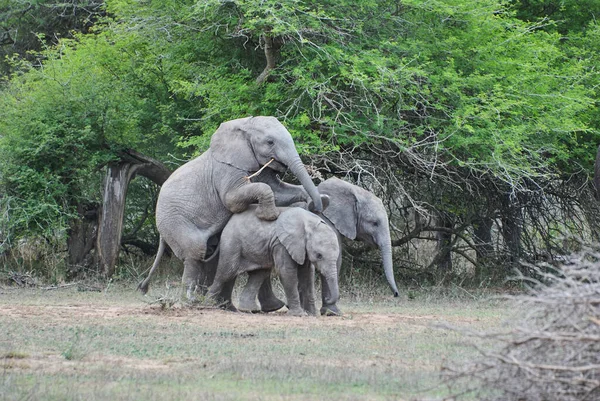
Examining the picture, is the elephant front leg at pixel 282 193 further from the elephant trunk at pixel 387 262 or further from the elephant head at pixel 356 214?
the elephant trunk at pixel 387 262

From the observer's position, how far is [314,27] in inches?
707

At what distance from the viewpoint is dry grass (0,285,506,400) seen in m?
7.58

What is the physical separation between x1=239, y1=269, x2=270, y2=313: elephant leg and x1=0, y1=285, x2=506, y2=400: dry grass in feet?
1.53

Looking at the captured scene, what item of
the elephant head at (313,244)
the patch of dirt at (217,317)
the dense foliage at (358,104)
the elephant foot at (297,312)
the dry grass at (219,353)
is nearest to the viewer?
the dry grass at (219,353)

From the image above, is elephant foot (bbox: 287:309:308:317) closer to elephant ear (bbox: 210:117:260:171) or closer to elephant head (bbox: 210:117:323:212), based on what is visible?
elephant head (bbox: 210:117:323:212)

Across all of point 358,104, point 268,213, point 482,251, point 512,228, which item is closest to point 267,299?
point 268,213

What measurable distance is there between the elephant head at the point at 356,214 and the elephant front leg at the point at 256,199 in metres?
1.02

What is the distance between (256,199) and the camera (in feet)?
44.0

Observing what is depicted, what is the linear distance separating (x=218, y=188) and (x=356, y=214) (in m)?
1.85

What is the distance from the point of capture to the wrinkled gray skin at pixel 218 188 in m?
13.7

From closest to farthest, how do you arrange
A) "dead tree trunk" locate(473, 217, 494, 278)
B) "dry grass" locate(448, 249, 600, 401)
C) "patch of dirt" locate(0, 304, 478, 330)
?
"dry grass" locate(448, 249, 600, 401), "patch of dirt" locate(0, 304, 478, 330), "dead tree trunk" locate(473, 217, 494, 278)

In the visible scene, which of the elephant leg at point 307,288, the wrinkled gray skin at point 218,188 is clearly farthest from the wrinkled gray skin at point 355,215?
the elephant leg at point 307,288

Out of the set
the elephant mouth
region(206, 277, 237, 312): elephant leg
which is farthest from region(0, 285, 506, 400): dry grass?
the elephant mouth

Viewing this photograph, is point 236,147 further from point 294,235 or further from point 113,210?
point 113,210
